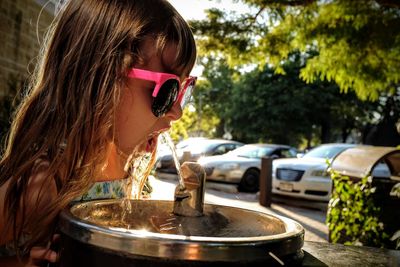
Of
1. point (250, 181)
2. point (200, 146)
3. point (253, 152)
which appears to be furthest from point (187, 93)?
point (200, 146)

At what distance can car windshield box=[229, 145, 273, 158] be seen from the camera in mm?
12025

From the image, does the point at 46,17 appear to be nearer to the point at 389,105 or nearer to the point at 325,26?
the point at 325,26

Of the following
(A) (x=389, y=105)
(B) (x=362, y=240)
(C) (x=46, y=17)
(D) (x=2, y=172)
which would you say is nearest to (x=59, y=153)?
(D) (x=2, y=172)

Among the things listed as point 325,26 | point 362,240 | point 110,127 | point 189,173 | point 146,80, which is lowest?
point 362,240

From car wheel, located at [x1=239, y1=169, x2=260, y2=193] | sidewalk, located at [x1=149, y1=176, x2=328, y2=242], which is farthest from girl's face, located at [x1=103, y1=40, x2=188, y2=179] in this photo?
car wheel, located at [x1=239, y1=169, x2=260, y2=193]

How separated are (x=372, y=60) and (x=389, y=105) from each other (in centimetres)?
1980

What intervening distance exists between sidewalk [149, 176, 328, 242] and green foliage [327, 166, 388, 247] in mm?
1689

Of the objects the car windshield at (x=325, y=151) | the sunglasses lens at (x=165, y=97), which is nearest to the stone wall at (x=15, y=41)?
the sunglasses lens at (x=165, y=97)

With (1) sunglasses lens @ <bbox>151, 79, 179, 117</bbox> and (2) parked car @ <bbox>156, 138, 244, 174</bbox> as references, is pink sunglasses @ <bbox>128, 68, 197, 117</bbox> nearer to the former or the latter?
(1) sunglasses lens @ <bbox>151, 79, 179, 117</bbox>

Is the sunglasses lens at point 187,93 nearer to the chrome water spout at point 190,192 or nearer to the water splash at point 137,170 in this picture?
the water splash at point 137,170

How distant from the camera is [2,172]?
1259mm

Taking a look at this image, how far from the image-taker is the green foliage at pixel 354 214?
384 cm

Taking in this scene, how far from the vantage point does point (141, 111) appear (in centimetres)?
149

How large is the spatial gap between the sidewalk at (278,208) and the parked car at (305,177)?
0.36 meters
